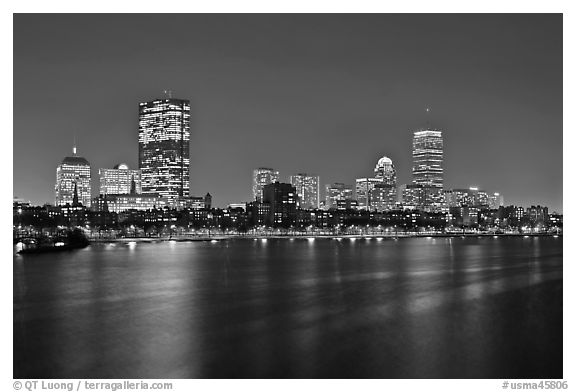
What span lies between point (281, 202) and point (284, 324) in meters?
86.5

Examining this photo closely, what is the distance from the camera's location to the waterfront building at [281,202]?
317 ft

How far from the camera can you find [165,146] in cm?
14275

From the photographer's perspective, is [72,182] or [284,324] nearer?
[284,324]

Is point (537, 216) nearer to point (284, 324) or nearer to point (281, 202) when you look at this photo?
point (281, 202)

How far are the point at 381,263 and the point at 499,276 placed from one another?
749cm

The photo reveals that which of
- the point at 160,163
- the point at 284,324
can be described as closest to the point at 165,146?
the point at 160,163

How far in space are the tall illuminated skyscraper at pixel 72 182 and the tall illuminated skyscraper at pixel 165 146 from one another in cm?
1393

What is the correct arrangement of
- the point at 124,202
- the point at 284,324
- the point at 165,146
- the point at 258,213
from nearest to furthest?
the point at 284,324 → the point at 258,213 → the point at 124,202 → the point at 165,146

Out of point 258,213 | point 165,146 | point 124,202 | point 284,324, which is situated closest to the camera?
point 284,324
